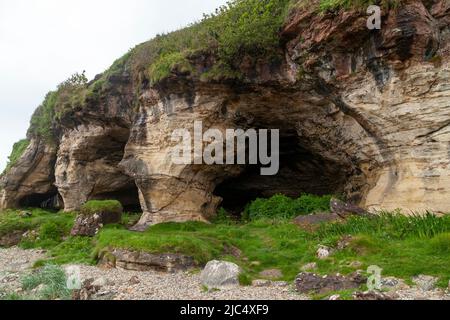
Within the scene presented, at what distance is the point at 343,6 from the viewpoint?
1423cm

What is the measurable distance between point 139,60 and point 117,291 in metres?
14.2

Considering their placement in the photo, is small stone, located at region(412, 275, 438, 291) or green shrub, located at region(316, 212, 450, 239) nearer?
small stone, located at region(412, 275, 438, 291)

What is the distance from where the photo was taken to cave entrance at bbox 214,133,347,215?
859 inches

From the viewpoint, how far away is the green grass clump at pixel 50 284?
30.4ft

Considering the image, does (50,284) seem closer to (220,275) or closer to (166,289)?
(166,289)

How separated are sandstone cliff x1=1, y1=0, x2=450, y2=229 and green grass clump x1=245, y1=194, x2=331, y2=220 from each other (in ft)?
4.98

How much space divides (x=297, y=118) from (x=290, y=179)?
18.5 ft

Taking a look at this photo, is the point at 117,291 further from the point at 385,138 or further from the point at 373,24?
the point at 373,24

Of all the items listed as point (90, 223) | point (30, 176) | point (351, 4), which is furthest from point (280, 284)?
point (30, 176)

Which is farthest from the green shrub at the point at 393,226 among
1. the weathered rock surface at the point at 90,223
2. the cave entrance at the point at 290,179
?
the weathered rock surface at the point at 90,223

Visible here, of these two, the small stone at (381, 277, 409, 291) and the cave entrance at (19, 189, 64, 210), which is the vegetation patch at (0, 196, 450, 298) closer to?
the small stone at (381, 277, 409, 291)

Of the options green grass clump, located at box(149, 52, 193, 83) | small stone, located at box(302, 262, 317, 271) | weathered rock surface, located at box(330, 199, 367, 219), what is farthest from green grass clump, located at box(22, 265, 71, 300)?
green grass clump, located at box(149, 52, 193, 83)

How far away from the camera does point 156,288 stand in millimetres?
9625

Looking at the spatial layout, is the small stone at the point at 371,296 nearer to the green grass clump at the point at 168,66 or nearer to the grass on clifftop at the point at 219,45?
the grass on clifftop at the point at 219,45
